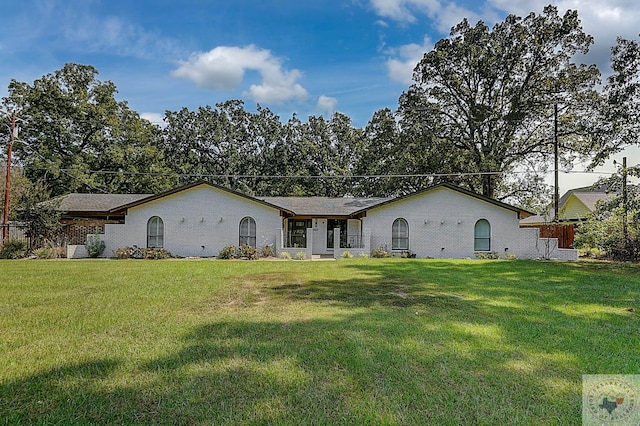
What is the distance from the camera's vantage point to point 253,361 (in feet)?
13.6

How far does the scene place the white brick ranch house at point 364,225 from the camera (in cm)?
2108

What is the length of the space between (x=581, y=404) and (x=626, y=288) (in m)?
8.03

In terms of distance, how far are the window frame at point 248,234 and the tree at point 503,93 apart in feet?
53.5

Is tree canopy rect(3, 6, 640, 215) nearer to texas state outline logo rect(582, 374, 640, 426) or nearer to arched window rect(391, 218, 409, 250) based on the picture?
arched window rect(391, 218, 409, 250)

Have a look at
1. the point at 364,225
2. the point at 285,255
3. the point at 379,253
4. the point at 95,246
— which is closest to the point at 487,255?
the point at 379,253

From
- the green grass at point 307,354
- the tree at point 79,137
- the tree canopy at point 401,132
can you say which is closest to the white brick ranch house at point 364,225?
the tree canopy at point 401,132

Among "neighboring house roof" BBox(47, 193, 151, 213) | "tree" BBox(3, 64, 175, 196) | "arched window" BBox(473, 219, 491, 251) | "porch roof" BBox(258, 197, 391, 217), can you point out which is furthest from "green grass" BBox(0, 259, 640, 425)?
"tree" BBox(3, 64, 175, 196)

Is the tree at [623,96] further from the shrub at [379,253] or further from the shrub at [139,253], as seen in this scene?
the shrub at [139,253]

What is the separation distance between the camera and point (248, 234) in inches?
840

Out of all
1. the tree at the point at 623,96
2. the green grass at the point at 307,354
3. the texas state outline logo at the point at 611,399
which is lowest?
the texas state outline logo at the point at 611,399

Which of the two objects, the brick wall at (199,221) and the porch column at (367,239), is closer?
the porch column at (367,239)

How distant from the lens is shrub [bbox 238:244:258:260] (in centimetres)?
1969

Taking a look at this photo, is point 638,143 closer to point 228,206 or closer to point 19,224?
point 228,206

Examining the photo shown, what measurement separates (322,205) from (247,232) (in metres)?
6.20
